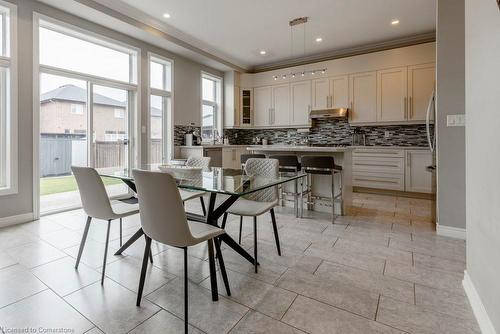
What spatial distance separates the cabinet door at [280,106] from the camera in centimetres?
611

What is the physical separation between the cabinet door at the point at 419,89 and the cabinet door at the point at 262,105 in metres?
2.94

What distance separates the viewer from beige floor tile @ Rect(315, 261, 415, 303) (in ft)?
5.64

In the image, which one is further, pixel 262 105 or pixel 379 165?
pixel 262 105

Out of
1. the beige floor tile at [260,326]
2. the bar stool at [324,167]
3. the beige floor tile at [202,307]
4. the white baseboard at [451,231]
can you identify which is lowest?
the beige floor tile at [260,326]

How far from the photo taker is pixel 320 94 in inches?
223

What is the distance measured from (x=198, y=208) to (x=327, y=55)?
424 centimetres

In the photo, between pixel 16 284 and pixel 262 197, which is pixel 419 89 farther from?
pixel 16 284

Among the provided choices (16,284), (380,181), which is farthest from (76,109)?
(380,181)

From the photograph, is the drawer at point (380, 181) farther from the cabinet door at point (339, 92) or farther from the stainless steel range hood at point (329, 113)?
the cabinet door at point (339, 92)

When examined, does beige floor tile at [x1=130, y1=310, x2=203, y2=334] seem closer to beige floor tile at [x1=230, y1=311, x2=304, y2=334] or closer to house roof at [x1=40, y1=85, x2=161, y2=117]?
beige floor tile at [x1=230, y1=311, x2=304, y2=334]

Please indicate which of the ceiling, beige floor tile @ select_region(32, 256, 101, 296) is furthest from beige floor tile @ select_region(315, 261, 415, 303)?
the ceiling

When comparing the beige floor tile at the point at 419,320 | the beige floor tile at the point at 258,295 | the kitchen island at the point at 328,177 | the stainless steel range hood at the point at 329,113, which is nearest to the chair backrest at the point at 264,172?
the beige floor tile at the point at 258,295

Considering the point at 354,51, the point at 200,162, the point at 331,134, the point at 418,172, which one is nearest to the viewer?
the point at 200,162

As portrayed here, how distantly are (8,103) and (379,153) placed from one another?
567cm
